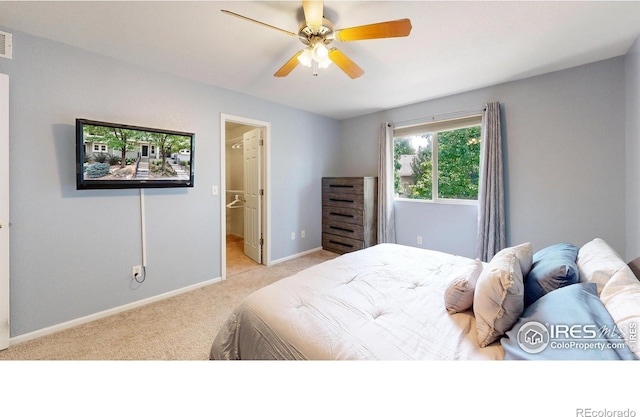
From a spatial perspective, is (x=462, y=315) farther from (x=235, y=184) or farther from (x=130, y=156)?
(x=235, y=184)

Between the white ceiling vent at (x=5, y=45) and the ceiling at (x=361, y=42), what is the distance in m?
0.08

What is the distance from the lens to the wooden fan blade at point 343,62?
172 centimetres

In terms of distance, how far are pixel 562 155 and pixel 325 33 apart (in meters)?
2.72

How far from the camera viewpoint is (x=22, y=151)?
5.83 feet

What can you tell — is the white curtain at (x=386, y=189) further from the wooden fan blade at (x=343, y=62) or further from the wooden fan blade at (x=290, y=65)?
the wooden fan blade at (x=290, y=65)

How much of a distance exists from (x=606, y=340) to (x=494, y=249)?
2.46m

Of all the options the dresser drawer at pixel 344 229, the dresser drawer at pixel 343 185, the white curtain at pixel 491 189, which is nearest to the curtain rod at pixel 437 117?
the white curtain at pixel 491 189

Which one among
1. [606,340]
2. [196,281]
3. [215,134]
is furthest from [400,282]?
[215,134]

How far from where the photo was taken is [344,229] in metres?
3.94

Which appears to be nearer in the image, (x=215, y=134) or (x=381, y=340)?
(x=381, y=340)

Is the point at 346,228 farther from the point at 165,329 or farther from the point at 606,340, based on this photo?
the point at 606,340

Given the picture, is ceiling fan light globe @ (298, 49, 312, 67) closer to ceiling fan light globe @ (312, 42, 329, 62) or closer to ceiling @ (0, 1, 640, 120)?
ceiling fan light globe @ (312, 42, 329, 62)

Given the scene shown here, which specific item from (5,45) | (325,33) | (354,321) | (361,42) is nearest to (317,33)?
(325,33)

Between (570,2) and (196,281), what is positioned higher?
(570,2)
